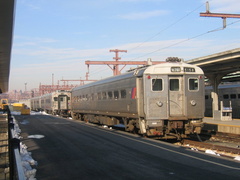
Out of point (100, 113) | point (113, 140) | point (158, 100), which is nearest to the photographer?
point (113, 140)

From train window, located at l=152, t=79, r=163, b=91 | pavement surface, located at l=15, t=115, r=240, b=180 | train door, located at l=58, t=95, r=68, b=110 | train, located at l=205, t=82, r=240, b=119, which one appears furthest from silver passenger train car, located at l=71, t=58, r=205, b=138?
train door, located at l=58, t=95, r=68, b=110

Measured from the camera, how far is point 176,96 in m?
13.7

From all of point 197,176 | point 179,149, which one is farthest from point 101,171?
point 179,149

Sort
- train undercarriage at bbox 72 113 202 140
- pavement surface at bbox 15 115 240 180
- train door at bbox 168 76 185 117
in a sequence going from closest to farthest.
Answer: pavement surface at bbox 15 115 240 180 → train undercarriage at bbox 72 113 202 140 → train door at bbox 168 76 185 117

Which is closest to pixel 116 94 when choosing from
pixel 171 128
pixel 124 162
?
pixel 171 128

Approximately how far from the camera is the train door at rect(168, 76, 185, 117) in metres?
13.5

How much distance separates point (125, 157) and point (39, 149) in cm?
339

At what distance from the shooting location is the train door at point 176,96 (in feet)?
44.3

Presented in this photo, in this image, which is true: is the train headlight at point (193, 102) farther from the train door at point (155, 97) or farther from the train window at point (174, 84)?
the train door at point (155, 97)

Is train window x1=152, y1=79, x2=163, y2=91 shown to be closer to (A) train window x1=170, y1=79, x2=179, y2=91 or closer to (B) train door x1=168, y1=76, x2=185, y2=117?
(B) train door x1=168, y1=76, x2=185, y2=117

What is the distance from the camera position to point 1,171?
8.02 m

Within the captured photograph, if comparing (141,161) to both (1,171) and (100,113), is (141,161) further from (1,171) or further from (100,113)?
(100,113)

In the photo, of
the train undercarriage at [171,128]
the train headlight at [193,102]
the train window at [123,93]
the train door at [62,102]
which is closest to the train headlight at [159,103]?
the train undercarriage at [171,128]

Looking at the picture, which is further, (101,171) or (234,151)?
(234,151)
